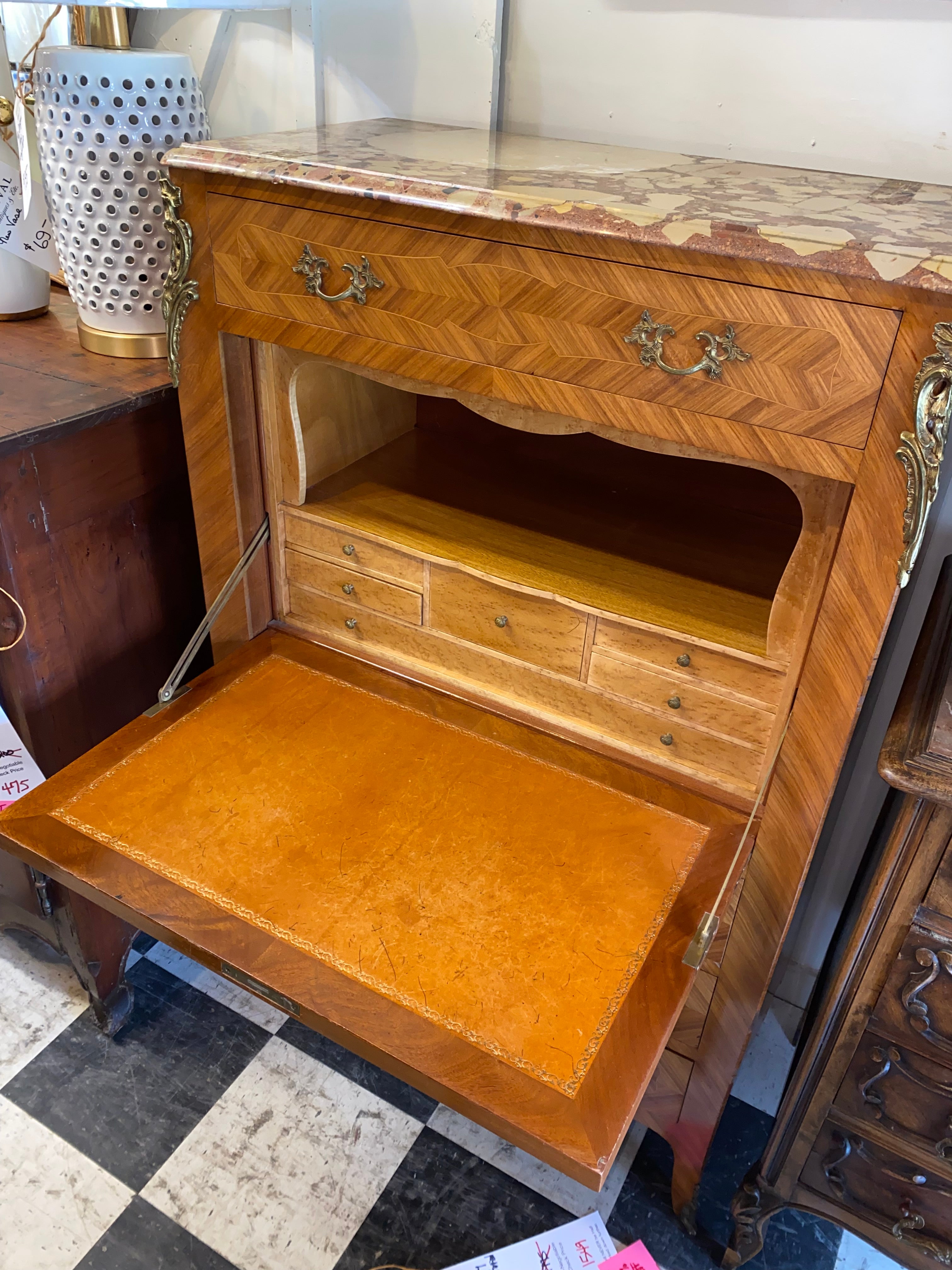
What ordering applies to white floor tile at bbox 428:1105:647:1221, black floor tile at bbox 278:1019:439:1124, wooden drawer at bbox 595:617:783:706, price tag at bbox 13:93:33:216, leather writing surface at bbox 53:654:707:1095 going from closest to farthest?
leather writing surface at bbox 53:654:707:1095 < wooden drawer at bbox 595:617:783:706 < price tag at bbox 13:93:33:216 < white floor tile at bbox 428:1105:647:1221 < black floor tile at bbox 278:1019:439:1124

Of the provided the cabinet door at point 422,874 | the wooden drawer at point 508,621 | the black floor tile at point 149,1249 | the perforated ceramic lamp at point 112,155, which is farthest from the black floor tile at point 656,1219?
the perforated ceramic lamp at point 112,155

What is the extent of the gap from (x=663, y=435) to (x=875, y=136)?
509mm

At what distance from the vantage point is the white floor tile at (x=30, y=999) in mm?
1419

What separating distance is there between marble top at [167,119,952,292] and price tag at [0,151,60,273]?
43cm

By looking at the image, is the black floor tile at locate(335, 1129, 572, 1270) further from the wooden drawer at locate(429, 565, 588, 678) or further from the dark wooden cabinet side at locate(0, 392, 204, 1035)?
the wooden drawer at locate(429, 565, 588, 678)

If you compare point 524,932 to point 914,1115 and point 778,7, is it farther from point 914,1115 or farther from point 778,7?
point 778,7

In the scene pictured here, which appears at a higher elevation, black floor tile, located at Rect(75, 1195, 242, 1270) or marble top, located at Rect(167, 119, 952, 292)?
marble top, located at Rect(167, 119, 952, 292)

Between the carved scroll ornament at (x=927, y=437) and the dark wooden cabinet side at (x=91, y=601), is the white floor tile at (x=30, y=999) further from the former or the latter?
the carved scroll ornament at (x=927, y=437)

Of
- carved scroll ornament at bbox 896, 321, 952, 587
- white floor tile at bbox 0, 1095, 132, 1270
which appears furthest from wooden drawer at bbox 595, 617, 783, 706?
white floor tile at bbox 0, 1095, 132, 1270

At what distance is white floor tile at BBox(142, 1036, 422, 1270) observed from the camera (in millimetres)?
1205

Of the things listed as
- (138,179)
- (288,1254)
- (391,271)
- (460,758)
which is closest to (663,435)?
(391,271)

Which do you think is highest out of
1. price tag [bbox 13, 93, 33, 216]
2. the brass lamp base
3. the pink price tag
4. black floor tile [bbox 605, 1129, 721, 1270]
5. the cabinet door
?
price tag [bbox 13, 93, 33, 216]

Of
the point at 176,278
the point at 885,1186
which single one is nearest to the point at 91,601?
the point at 176,278

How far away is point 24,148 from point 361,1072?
4.56 feet
